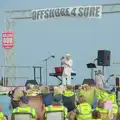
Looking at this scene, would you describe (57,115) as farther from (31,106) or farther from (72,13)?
(72,13)

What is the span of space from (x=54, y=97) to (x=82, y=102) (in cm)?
72

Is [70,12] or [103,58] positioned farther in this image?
[70,12]

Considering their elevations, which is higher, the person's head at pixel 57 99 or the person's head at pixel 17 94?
the person's head at pixel 17 94

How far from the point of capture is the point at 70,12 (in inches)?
634

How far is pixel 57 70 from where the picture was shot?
1527 centimetres

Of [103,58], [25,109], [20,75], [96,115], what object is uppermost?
[103,58]

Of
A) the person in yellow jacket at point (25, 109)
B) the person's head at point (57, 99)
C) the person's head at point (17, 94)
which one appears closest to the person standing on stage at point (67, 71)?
the person's head at point (17, 94)

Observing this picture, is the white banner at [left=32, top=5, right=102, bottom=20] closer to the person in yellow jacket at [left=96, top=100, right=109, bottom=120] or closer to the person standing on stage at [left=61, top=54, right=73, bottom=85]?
the person standing on stage at [left=61, top=54, right=73, bottom=85]

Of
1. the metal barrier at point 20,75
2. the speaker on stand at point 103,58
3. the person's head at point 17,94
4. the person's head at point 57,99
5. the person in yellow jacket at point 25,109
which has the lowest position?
the person in yellow jacket at point 25,109

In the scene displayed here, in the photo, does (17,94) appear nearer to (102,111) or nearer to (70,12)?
(102,111)

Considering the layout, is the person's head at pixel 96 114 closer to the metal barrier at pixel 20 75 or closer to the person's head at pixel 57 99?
the person's head at pixel 57 99

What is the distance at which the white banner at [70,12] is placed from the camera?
15.6m

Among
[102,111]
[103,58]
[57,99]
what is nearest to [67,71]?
[103,58]

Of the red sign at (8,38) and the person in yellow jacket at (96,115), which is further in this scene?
the red sign at (8,38)
